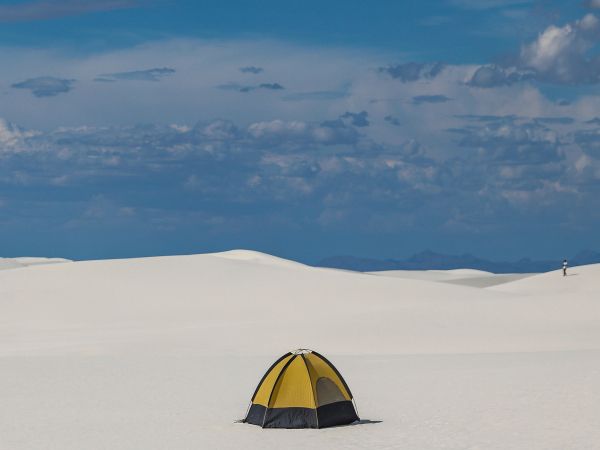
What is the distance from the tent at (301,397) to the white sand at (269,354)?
28cm

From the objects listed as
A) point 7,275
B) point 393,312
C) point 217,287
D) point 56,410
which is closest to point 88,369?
point 56,410

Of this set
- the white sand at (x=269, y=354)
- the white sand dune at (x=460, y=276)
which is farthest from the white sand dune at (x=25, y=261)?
the white sand at (x=269, y=354)

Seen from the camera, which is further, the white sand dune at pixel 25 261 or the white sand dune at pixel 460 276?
the white sand dune at pixel 25 261

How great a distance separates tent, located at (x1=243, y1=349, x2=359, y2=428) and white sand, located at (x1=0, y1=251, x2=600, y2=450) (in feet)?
0.91

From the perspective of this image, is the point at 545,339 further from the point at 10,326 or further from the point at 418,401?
the point at 10,326

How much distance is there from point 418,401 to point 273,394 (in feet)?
11.2

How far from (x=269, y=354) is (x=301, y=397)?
1196 centimetres

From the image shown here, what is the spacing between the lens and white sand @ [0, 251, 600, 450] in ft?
52.8

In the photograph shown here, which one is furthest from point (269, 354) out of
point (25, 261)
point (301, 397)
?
point (25, 261)

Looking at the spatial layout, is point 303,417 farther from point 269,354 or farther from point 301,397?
point 269,354

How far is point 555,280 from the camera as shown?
1948 inches

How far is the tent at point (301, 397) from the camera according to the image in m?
16.5

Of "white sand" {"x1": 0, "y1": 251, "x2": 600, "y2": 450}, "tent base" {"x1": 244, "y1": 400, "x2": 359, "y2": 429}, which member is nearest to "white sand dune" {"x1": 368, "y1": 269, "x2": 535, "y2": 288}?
"white sand" {"x1": 0, "y1": 251, "x2": 600, "y2": 450}

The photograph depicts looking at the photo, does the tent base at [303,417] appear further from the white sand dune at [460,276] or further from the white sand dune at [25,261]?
the white sand dune at [25,261]
